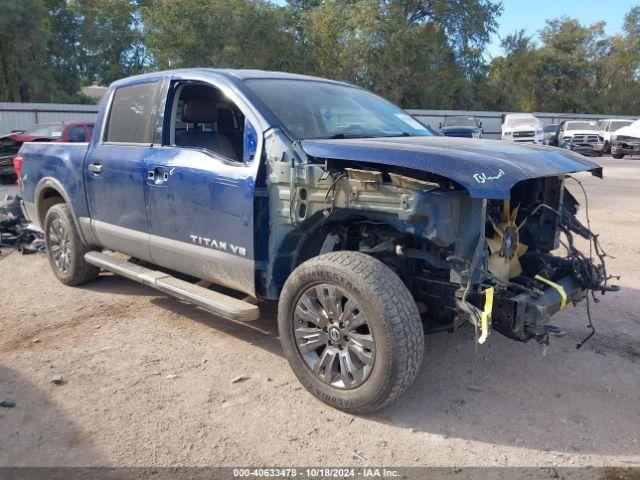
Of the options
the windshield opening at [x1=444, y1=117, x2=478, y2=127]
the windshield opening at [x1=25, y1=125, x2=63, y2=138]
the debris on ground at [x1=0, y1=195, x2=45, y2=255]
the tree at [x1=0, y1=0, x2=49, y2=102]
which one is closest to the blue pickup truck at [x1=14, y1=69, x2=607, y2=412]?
the debris on ground at [x1=0, y1=195, x2=45, y2=255]

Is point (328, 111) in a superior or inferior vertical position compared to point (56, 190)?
superior

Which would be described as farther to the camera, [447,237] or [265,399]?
[265,399]

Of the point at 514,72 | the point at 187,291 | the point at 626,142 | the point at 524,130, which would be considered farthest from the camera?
the point at 514,72

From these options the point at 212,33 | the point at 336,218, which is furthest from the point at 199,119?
the point at 212,33

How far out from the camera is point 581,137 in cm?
2678

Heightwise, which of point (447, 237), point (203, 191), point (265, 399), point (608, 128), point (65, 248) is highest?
point (608, 128)

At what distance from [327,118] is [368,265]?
137cm

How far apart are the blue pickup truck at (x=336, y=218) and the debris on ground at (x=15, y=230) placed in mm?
3270

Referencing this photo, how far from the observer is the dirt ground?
2984 mm

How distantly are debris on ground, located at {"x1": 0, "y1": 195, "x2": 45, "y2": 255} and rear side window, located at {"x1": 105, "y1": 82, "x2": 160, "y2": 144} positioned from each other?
329 cm

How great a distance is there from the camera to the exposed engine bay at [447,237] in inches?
121

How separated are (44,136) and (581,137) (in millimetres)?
23050

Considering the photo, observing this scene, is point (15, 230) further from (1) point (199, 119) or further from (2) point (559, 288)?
(2) point (559, 288)

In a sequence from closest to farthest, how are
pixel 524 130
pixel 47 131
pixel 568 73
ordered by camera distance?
pixel 47 131
pixel 524 130
pixel 568 73
